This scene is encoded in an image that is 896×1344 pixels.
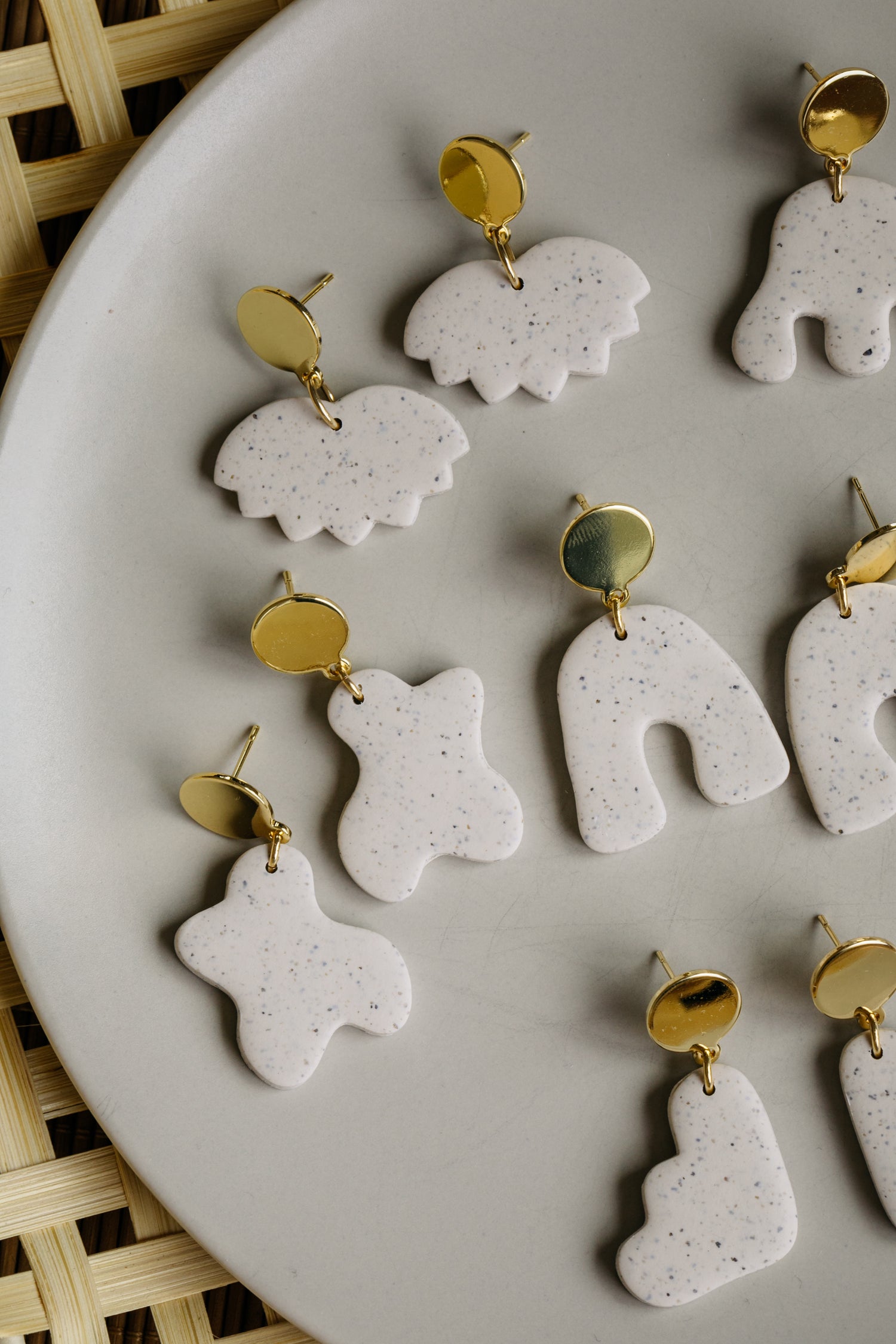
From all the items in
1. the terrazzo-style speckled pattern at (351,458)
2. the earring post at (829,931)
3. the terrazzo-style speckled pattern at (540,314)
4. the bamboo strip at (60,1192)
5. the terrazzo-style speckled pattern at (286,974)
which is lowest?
the bamboo strip at (60,1192)

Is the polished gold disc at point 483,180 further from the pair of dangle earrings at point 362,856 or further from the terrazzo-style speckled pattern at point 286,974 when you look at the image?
the terrazzo-style speckled pattern at point 286,974

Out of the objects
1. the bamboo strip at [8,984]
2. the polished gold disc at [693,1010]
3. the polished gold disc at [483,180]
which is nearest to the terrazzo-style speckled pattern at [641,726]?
the polished gold disc at [693,1010]

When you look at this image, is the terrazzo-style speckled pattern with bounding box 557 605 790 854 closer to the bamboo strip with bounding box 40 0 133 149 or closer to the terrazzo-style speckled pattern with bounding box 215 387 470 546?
the terrazzo-style speckled pattern with bounding box 215 387 470 546

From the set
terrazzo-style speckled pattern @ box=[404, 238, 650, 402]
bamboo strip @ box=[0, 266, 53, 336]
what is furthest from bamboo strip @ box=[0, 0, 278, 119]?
terrazzo-style speckled pattern @ box=[404, 238, 650, 402]

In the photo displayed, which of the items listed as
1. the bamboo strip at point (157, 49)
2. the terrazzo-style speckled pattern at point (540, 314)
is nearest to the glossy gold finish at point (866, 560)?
the terrazzo-style speckled pattern at point (540, 314)

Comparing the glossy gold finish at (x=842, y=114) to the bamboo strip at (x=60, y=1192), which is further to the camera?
the bamboo strip at (x=60, y=1192)

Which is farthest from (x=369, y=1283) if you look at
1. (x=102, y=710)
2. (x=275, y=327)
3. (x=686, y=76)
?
(x=686, y=76)

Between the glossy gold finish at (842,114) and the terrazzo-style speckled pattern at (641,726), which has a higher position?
the glossy gold finish at (842,114)

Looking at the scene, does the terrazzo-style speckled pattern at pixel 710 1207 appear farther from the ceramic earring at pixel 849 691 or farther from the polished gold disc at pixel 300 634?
the polished gold disc at pixel 300 634
